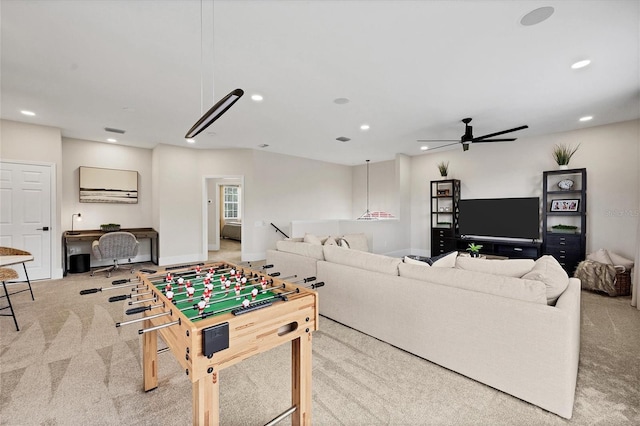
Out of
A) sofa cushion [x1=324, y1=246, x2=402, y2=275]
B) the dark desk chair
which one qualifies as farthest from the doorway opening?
sofa cushion [x1=324, y1=246, x2=402, y2=275]

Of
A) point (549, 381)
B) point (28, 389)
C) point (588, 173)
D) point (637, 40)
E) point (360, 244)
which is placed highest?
point (637, 40)

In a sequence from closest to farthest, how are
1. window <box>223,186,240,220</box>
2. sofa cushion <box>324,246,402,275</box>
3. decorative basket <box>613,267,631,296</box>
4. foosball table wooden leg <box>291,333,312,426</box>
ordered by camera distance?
foosball table wooden leg <box>291,333,312,426</box>
sofa cushion <box>324,246,402,275</box>
decorative basket <box>613,267,631,296</box>
window <box>223,186,240,220</box>

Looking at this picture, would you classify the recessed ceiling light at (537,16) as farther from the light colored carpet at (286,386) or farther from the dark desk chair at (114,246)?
the dark desk chair at (114,246)

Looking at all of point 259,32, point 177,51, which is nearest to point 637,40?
point 259,32

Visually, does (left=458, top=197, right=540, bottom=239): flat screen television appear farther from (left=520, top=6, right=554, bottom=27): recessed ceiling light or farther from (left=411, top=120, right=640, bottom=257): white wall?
(left=520, top=6, right=554, bottom=27): recessed ceiling light

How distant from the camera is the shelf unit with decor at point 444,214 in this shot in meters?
6.56

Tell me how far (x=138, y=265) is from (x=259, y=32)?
19.0 feet

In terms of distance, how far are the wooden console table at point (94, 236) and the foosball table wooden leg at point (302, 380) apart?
5.65m

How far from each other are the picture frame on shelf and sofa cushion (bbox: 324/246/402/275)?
454cm

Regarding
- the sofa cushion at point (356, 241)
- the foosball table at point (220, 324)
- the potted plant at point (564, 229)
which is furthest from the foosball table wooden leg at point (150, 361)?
the potted plant at point (564, 229)

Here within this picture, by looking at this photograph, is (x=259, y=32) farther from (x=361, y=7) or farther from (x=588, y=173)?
(x=588, y=173)

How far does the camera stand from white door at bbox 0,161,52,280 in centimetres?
461

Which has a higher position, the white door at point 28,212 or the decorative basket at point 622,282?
the white door at point 28,212

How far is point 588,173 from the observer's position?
16.6 ft
